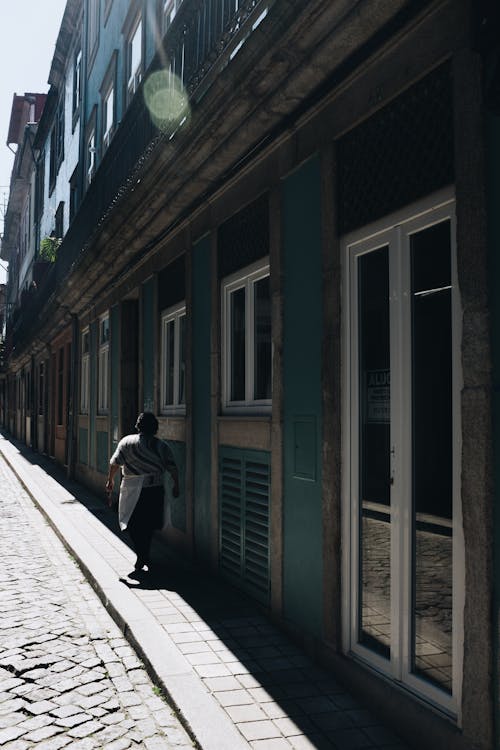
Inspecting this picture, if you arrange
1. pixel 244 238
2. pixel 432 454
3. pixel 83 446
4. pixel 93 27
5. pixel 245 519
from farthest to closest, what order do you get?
pixel 93 27, pixel 83 446, pixel 244 238, pixel 245 519, pixel 432 454

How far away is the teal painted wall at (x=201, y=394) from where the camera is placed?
8.20 meters

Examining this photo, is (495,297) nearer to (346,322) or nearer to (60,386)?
(346,322)

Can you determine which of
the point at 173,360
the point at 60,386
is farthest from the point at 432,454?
the point at 60,386

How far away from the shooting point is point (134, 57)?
46.7 feet

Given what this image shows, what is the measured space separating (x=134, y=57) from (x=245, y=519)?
10.0m

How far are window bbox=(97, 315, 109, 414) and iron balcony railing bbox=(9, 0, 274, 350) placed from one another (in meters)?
2.54

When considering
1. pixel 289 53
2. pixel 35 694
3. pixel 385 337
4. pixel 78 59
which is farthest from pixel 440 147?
pixel 78 59

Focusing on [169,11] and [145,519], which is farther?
[169,11]

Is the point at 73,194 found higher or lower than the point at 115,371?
higher

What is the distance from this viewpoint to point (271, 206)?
6375 mm

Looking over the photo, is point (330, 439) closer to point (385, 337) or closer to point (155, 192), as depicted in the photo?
point (385, 337)

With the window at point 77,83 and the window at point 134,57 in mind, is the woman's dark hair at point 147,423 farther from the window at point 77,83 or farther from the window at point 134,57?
the window at point 77,83

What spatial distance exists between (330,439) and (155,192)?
13.7 feet

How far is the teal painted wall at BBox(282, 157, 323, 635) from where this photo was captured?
17.9ft
